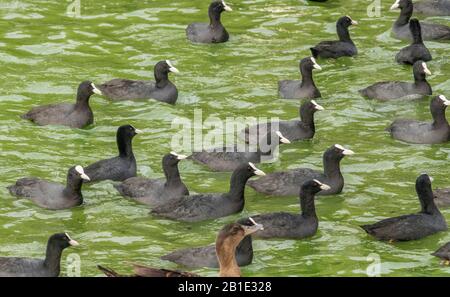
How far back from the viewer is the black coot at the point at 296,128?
31312 millimetres

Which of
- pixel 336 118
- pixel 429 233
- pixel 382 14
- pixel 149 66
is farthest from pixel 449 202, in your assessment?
pixel 382 14

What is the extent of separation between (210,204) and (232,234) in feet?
12.1

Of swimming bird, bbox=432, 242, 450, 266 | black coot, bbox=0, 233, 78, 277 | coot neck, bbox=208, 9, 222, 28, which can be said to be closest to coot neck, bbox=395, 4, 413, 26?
coot neck, bbox=208, 9, 222, 28

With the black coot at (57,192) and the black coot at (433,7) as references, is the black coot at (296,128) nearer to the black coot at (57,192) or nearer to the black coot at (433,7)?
the black coot at (57,192)

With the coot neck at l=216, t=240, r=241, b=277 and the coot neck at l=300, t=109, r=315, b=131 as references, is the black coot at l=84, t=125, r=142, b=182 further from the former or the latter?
the coot neck at l=216, t=240, r=241, b=277

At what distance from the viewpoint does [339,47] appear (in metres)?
36.4

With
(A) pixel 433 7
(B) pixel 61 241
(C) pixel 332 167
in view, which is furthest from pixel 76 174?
(A) pixel 433 7

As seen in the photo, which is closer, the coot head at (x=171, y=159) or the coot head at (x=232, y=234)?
the coot head at (x=232, y=234)

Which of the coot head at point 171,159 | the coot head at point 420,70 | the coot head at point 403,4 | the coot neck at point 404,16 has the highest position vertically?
the coot head at point 403,4

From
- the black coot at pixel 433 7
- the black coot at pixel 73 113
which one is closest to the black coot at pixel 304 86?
the black coot at pixel 73 113

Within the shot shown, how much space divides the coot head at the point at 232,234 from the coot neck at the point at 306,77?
9802 mm

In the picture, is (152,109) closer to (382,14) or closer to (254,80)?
(254,80)

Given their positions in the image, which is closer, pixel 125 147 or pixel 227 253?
pixel 227 253

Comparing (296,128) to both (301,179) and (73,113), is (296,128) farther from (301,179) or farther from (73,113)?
(73,113)
